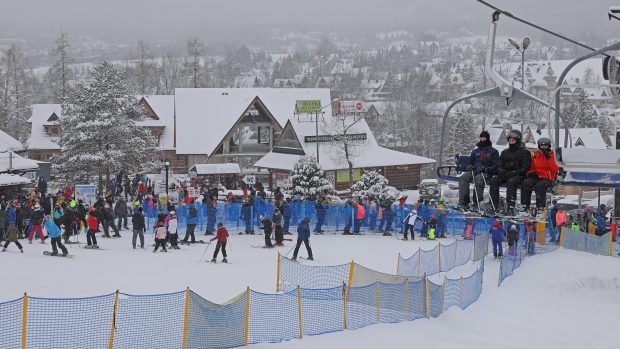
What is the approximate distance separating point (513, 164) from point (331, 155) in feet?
131

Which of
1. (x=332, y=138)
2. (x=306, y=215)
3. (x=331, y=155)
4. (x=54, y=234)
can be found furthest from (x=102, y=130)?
(x=54, y=234)

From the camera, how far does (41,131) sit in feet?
238

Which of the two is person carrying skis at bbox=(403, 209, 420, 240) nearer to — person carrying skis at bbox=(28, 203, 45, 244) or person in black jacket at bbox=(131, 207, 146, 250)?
person in black jacket at bbox=(131, 207, 146, 250)

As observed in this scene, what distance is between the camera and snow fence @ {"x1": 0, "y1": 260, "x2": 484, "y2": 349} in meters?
12.9

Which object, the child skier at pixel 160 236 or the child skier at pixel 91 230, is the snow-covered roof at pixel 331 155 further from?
the child skier at pixel 91 230

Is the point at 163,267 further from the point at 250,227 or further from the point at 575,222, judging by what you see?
the point at 575,222

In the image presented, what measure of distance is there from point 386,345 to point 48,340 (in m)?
5.97

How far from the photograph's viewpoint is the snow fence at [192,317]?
42.4ft

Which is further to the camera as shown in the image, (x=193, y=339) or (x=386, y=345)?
(x=386, y=345)

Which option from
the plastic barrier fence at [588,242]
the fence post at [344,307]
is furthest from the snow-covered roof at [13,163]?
the fence post at [344,307]

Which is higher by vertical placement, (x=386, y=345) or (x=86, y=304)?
(x=86, y=304)

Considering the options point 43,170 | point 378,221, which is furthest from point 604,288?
point 43,170

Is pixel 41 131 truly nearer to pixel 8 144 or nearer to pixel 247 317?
pixel 8 144

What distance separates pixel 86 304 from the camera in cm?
1357
